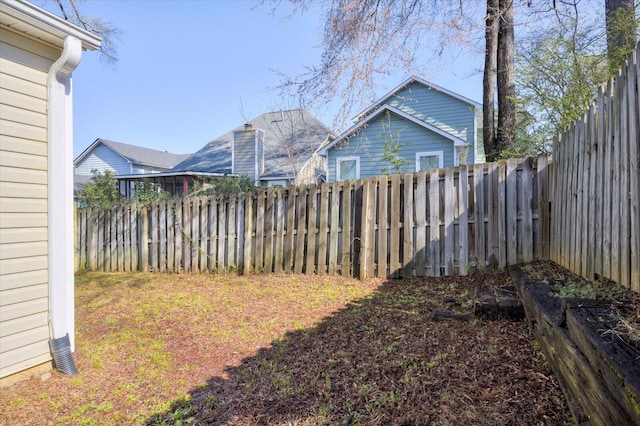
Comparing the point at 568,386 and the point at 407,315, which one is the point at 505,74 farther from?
the point at 568,386

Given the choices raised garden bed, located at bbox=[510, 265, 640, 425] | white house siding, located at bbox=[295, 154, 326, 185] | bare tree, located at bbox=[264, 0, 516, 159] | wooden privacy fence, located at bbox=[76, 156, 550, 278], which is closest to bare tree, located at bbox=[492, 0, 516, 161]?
bare tree, located at bbox=[264, 0, 516, 159]

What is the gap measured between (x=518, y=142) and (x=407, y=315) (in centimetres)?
522

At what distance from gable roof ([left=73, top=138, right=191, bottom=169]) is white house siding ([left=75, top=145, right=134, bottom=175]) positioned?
30cm

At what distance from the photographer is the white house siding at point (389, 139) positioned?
1208 cm

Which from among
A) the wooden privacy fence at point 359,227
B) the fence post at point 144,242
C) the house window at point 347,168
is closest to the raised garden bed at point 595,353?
the wooden privacy fence at point 359,227

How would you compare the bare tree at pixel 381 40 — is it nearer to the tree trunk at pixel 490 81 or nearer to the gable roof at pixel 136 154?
the tree trunk at pixel 490 81

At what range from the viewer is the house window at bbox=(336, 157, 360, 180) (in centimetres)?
1284

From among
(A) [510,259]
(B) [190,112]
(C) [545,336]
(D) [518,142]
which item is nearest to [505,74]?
(D) [518,142]

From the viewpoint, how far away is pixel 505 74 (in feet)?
21.9

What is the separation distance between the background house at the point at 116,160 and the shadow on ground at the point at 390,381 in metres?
25.1

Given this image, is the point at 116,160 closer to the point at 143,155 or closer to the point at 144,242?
the point at 143,155

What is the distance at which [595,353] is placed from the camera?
4.96 feet

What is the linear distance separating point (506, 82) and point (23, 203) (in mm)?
7375

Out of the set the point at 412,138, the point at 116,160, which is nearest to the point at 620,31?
the point at 412,138
